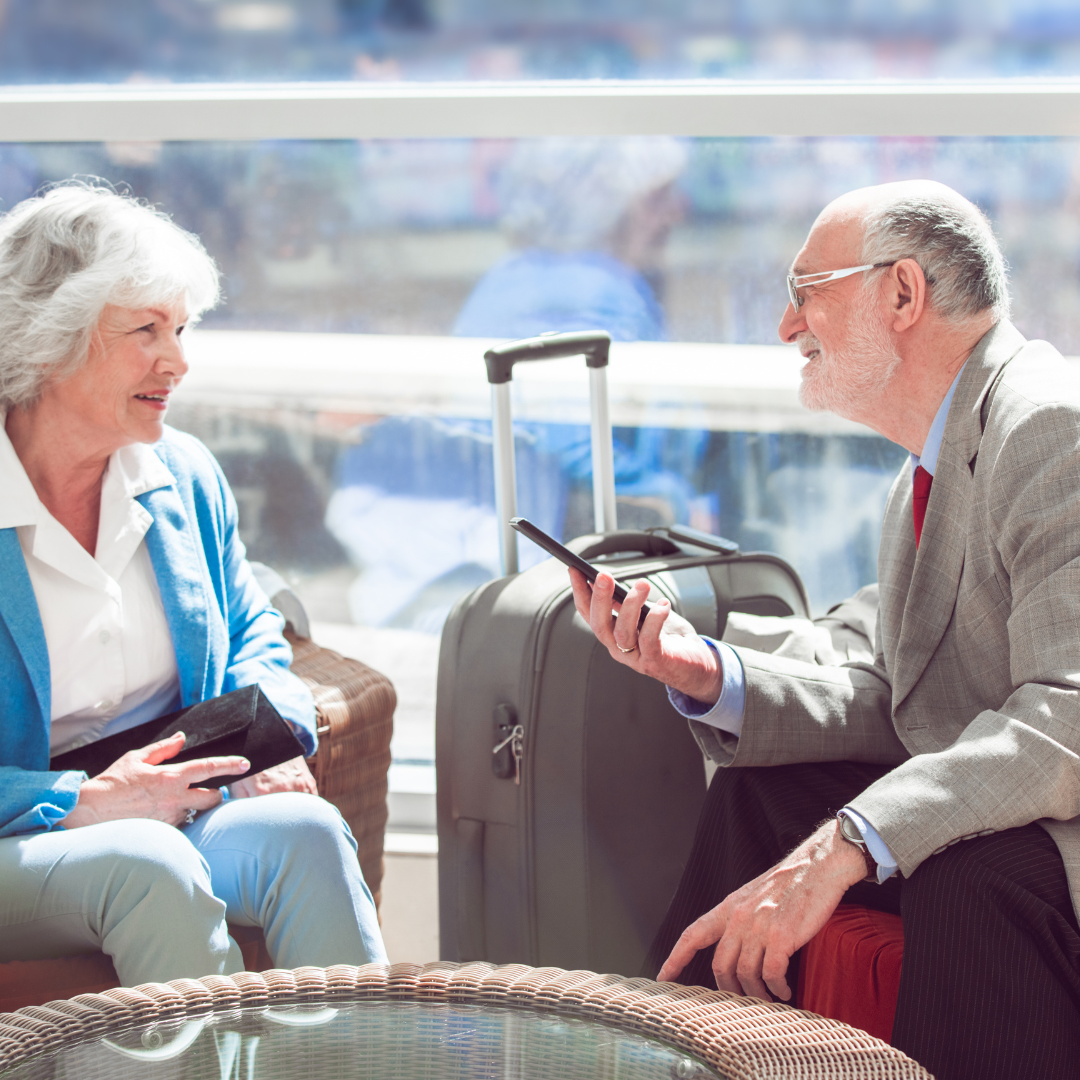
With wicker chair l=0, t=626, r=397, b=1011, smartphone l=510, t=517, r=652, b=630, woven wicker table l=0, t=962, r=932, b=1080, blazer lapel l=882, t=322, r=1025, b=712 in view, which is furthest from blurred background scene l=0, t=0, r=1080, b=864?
woven wicker table l=0, t=962, r=932, b=1080

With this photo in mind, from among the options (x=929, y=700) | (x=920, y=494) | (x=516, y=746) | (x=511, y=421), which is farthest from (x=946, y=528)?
(x=511, y=421)

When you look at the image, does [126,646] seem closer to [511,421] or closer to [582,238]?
[511,421]

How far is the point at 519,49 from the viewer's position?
2328mm

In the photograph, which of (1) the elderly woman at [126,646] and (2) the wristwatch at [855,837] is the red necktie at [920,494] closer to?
(2) the wristwatch at [855,837]

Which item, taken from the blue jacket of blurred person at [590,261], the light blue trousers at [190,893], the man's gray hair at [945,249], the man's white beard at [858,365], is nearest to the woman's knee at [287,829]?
the light blue trousers at [190,893]

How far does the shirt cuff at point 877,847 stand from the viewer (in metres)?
1.16

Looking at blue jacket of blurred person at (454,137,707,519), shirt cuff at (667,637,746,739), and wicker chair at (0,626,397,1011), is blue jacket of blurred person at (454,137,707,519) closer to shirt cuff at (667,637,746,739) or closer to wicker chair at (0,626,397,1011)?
wicker chair at (0,626,397,1011)

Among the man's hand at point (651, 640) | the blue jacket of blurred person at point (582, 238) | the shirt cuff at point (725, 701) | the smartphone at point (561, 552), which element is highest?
the blue jacket of blurred person at point (582, 238)

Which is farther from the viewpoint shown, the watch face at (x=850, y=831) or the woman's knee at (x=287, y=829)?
the woman's knee at (x=287, y=829)

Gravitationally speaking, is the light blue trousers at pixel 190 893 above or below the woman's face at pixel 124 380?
below

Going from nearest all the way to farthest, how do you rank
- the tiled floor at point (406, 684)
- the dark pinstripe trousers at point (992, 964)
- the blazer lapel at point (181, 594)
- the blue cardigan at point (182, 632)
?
the dark pinstripe trousers at point (992, 964)
the blue cardigan at point (182, 632)
the blazer lapel at point (181, 594)
the tiled floor at point (406, 684)

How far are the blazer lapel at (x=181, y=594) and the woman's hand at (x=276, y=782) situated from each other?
0.47 feet

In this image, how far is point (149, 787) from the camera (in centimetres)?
143

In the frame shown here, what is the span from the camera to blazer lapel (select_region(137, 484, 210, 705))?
1.61 metres
